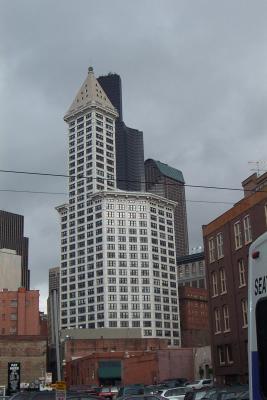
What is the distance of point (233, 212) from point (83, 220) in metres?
141

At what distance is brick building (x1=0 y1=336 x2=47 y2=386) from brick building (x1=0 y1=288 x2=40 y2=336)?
113ft

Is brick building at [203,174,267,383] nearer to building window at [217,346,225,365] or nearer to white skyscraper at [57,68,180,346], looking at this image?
building window at [217,346,225,365]

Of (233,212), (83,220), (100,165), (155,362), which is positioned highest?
(100,165)

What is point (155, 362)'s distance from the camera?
73875mm

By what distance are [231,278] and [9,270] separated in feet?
425

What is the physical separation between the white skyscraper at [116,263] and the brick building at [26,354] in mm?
67509

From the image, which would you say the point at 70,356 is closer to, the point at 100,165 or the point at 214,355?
the point at 214,355

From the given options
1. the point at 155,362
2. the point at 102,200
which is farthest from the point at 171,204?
the point at 155,362

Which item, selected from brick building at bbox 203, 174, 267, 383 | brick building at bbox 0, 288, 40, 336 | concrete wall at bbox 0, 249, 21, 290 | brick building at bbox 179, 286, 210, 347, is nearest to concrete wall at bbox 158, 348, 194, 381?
brick building at bbox 203, 174, 267, 383

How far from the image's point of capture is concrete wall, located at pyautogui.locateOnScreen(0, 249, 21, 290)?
549ft

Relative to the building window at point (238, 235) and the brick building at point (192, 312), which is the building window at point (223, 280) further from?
the brick building at point (192, 312)

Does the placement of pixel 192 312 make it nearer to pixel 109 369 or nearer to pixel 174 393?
pixel 109 369

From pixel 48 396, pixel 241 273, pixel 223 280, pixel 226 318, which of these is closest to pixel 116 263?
pixel 223 280

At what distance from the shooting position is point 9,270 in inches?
6752
